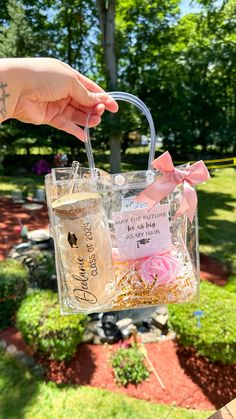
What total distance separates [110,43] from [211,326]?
271 inches

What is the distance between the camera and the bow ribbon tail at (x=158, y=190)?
97 centimetres

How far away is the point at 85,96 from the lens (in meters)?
1.05

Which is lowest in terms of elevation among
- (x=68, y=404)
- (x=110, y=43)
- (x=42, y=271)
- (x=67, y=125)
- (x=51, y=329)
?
(x=68, y=404)

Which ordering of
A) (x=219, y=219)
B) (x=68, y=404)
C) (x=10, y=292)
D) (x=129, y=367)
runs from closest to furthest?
(x=68, y=404)
(x=129, y=367)
(x=10, y=292)
(x=219, y=219)

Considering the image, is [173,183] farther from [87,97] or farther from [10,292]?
[10,292]

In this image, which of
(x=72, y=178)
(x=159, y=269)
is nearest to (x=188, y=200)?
(x=159, y=269)

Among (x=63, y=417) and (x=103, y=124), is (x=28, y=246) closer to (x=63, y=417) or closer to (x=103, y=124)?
(x=63, y=417)

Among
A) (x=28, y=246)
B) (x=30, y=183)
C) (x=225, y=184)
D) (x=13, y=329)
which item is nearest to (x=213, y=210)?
(x=225, y=184)

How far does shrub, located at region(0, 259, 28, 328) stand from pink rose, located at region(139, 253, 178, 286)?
2.77 metres

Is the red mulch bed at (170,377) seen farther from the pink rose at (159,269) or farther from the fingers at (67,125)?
the fingers at (67,125)

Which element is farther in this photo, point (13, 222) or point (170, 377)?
point (13, 222)

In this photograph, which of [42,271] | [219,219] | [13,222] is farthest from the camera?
[219,219]

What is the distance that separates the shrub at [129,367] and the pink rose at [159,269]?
2.29m

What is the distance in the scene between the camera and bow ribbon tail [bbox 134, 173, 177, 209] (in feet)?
3.19
